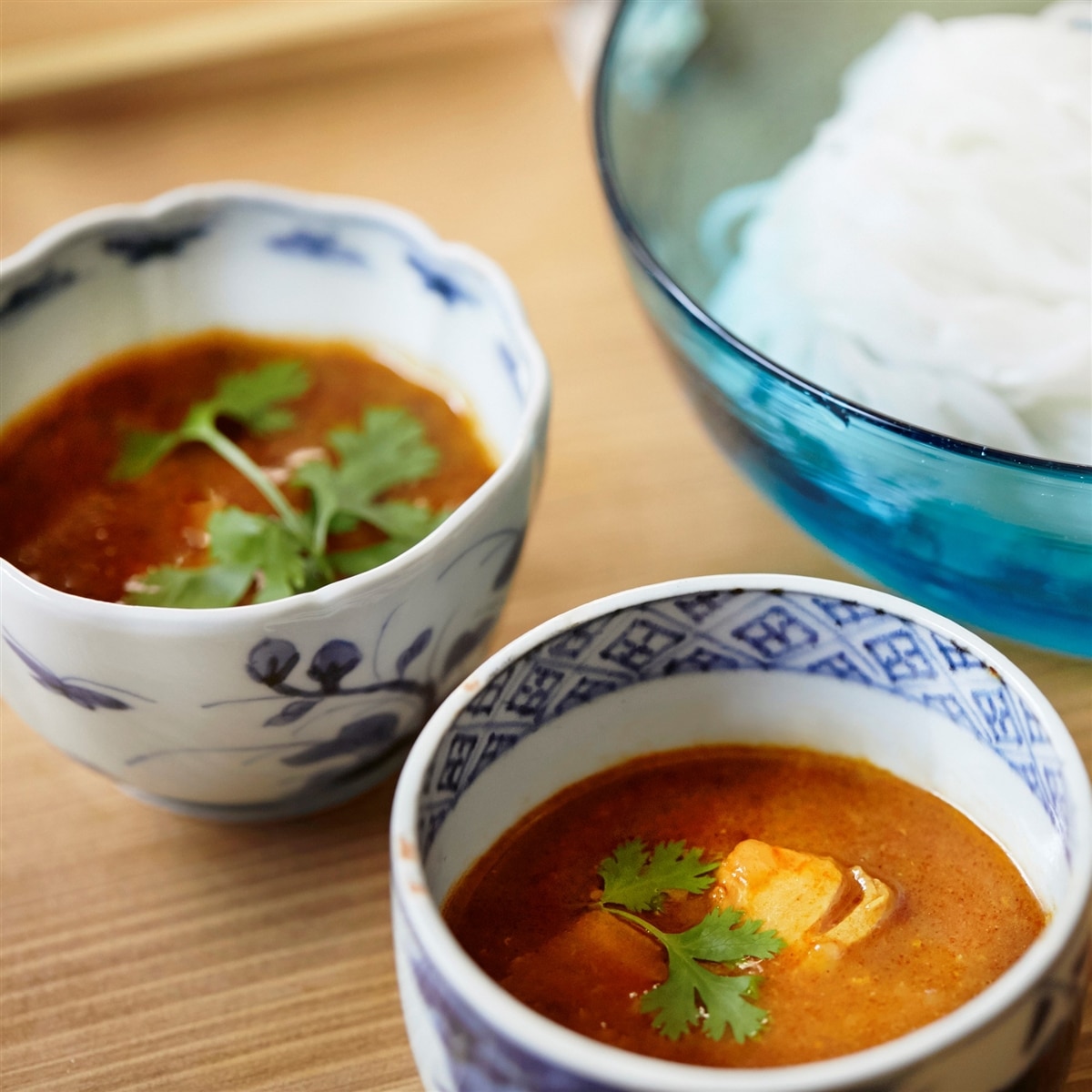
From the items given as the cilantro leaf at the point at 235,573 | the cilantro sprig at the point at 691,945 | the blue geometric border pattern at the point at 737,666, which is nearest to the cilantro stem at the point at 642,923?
the cilantro sprig at the point at 691,945

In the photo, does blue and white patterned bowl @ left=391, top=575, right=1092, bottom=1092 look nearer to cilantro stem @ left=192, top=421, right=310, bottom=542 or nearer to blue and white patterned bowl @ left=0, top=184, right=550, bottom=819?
blue and white patterned bowl @ left=0, top=184, right=550, bottom=819

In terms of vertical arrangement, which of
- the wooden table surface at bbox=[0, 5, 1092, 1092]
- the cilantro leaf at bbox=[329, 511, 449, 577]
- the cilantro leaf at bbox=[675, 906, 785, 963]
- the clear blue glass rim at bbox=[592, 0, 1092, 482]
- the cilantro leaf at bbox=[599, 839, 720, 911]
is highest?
the clear blue glass rim at bbox=[592, 0, 1092, 482]

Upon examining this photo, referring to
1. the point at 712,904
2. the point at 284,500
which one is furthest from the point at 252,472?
the point at 712,904

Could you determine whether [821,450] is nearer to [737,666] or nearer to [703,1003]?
[737,666]

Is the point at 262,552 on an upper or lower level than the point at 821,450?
lower

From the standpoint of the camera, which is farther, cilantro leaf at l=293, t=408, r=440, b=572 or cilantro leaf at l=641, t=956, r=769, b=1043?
cilantro leaf at l=293, t=408, r=440, b=572

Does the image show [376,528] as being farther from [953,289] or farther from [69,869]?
[953,289]

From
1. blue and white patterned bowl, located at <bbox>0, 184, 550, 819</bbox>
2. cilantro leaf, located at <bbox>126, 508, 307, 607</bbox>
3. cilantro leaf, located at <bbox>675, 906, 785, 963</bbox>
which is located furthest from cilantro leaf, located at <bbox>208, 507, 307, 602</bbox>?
cilantro leaf, located at <bbox>675, 906, 785, 963</bbox>

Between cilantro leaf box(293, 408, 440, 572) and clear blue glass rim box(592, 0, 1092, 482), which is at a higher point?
clear blue glass rim box(592, 0, 1092, 482)
